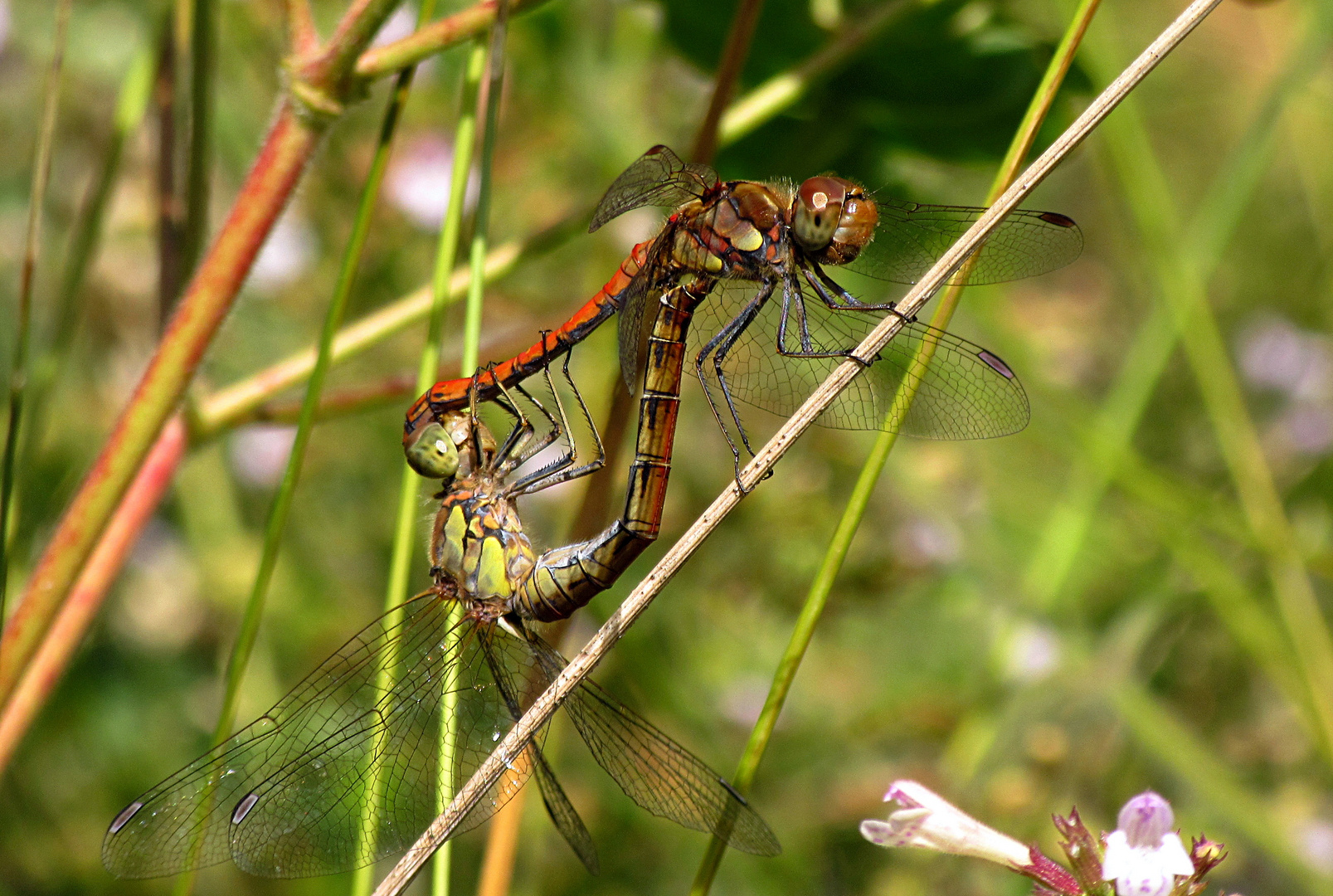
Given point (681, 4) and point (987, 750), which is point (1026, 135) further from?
point (987, 750)

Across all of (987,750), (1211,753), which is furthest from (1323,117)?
(987,750)

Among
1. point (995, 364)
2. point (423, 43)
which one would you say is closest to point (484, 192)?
point (423, 43)

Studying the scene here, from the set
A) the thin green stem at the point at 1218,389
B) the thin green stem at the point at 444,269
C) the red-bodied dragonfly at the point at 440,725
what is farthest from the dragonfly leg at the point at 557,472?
the thin green stem at the point at 1218,389

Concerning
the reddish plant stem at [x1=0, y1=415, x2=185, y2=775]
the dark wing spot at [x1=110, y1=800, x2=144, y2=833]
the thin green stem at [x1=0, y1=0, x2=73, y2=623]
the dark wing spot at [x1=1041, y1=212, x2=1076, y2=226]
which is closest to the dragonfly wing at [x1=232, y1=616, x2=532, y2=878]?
the dark wing spot at [x1=110, y1=800, x2=144, y2=833]

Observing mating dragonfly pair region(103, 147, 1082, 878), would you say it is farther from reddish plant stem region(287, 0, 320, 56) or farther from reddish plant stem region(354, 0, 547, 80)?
reddish plant stem region(287, 0, 320, 56)

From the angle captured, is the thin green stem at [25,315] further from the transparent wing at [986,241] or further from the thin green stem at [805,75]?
the transparent wing at [986,241]
